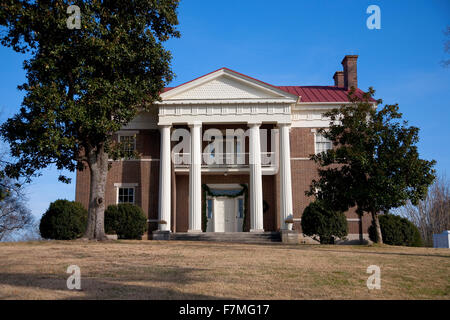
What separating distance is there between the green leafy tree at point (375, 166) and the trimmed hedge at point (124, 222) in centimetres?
1047

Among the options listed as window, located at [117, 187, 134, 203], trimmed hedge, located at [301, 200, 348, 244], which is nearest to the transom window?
trimmed hedge, located at [301, 200, 348, 244]

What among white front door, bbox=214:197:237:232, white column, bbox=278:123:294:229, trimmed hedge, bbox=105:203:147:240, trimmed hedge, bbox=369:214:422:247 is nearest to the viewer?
trimmed hedge, bbox=369:214:422:247

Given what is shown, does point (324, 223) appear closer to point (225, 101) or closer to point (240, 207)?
point (240, 207)

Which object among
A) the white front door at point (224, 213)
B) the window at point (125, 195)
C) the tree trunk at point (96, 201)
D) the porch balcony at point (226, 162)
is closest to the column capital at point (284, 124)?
the porch balcony at point (226, 162)

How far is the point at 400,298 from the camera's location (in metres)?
7.74

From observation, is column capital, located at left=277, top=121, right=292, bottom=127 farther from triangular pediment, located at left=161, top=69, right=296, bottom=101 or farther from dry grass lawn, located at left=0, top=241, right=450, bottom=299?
dry grass lawn, located at left=0, top=241, right=450, bottom=299

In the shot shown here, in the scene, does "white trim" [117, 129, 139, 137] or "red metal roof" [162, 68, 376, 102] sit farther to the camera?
"red metal roof" [162, 68, 376, 102]

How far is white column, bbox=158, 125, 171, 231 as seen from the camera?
2554 centimetres

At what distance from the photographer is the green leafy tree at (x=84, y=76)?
16.8m

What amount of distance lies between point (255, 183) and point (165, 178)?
5.38 metres

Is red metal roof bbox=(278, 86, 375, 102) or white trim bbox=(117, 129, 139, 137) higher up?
red metal roof bbox=(278, 86, 375, 102)

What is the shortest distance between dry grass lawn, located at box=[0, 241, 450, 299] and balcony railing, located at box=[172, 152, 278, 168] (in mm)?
13275

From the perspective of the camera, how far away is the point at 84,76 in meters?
17.7

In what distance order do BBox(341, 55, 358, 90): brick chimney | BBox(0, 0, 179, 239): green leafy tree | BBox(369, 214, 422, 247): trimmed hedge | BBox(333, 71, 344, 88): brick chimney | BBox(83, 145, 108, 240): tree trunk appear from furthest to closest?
BBox(333, 71, 344, 88): brick chimney → BBox(341, 55, 358, 90): brick chimney → BBox(369, 214, 422, 247): trimmed hedge → BBox(83, 145, 108, 240): tree trunk → BBox(0, 0, 179, 239): green leafy tree
